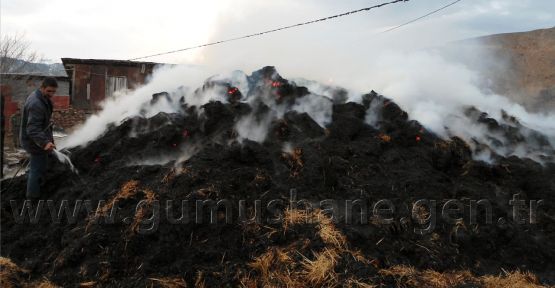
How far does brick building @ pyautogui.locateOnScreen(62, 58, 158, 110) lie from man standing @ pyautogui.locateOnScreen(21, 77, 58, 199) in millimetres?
15146

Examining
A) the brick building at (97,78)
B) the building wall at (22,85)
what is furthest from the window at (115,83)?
the building wall at (22,85)

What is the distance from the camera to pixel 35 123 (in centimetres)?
502

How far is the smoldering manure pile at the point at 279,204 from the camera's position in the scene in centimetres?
389

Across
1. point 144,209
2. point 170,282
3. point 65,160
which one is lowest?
point 170,282

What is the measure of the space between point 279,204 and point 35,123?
2.94m

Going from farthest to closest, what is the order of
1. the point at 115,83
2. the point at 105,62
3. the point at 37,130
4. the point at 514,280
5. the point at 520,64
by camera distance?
the point at 520,64
the point at 115,83
the point at 105,62
the point at 37,130
the point at 514,280

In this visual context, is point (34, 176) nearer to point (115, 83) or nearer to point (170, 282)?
point (170, 282)

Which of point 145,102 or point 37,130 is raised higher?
point 145,102

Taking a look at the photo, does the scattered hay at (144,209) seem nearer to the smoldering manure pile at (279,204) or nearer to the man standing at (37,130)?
the smoldering manure pile at (279,204)

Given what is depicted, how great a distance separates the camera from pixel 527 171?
5.67 metres

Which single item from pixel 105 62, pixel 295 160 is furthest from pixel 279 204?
pixel 105 62

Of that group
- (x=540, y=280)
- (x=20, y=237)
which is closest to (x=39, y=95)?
(x=20, y=237)

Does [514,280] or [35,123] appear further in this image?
[35,123]

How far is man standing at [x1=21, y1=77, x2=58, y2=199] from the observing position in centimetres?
500
